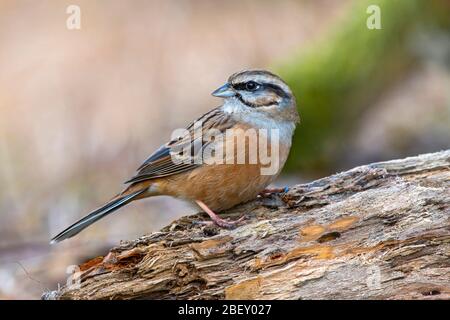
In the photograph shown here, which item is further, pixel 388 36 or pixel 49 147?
pixel 49 147

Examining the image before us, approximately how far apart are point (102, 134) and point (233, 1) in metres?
3.00

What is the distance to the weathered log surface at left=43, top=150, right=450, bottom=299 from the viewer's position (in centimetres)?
540

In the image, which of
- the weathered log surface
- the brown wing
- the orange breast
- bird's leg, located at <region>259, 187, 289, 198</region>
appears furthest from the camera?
the brown wing

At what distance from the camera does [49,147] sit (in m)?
11.8

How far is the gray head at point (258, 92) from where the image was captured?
22.1 feet

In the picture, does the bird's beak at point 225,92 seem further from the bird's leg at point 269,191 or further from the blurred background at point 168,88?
the blurred background at point 168,88

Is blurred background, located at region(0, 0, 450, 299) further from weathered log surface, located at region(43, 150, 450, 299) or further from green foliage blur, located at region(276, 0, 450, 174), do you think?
weathered log surface, located at region(43, 150, 450, 299)

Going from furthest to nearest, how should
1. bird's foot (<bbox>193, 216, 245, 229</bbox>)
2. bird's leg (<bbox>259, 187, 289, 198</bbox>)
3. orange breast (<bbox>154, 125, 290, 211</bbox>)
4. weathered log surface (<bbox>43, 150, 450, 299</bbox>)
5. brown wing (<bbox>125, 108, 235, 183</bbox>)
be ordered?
brown wing (<bbox>125, 108, 235, 183</bbox>)
bird's leg (<bbox>259, 187, 289, 198</bbox>)
orange breast (<bbox>154, 125, 290, 211</bbox>)
bird's foot (<bbox>193, 216, 245, 229</bbox>)
weathered log surface (<bbox>43, 150, 450, 299</bbox>)

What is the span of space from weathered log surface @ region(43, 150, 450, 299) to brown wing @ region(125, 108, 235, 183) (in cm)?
77

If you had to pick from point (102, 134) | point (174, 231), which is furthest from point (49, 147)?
point (174, 231)

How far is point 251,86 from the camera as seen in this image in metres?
6.79

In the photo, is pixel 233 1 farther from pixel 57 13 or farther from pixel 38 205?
pixel 38 205

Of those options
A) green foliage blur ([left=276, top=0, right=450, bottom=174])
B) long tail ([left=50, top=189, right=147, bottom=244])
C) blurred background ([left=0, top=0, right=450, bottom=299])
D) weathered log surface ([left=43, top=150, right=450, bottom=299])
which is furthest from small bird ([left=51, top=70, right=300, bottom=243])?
green foliage blur ([left=276, top=0, right=450, bottom=174])

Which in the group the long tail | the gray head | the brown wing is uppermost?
the gray head
